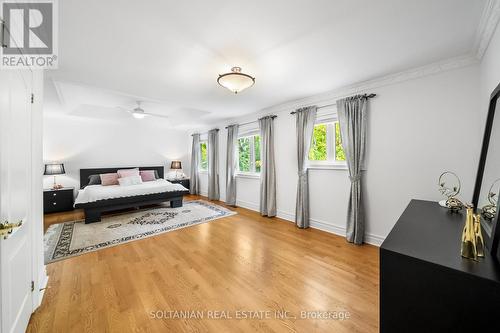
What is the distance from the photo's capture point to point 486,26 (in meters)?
1.66

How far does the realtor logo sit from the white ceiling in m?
0.08

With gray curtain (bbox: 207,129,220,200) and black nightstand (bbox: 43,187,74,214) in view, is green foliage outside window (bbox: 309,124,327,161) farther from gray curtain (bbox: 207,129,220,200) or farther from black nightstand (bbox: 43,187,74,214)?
black nightstand (bbox: 43,187,74,214)

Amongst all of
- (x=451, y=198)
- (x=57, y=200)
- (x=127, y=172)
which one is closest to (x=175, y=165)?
(x=127, y=172)

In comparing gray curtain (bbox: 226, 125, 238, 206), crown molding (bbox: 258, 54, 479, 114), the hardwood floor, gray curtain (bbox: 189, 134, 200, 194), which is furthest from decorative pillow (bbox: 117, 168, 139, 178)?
crown molding (bbox: 258, 54, 479, 114)

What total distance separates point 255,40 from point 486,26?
6.52 feet

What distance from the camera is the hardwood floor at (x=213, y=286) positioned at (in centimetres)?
153

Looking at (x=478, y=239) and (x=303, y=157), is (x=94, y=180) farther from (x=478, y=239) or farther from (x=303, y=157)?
(x=478, y=239)

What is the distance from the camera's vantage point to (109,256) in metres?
2.60

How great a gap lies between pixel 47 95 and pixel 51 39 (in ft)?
7.67

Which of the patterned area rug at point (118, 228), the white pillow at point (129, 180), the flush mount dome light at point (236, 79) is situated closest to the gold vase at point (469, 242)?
the flush mount dome light at point (236, 79)

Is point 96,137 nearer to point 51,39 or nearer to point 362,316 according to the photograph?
point 51,39

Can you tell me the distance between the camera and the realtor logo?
1.20m

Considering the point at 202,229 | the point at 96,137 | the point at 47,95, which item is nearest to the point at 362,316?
the point at 202,229

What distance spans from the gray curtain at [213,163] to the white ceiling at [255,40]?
2847 millimetres
